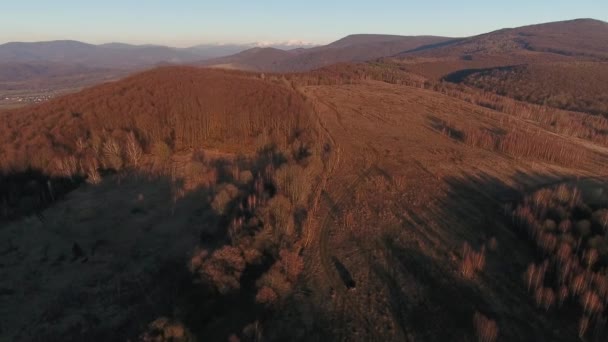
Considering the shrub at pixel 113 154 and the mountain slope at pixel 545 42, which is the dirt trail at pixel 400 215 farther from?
the mountain slope at pixel 545 42

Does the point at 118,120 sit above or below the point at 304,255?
above

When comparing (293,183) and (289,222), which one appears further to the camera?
(293,183)

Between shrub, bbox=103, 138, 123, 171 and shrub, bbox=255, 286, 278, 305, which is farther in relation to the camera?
shrub, bbox=103, 138, 123, 171

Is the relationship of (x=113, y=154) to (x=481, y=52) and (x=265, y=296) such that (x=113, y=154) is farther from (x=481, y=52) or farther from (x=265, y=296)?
(x=481, y=52)

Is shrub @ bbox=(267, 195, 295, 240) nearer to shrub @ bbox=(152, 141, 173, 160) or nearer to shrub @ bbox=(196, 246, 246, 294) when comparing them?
shrub @ bbox=(196, 246, 246, 294)

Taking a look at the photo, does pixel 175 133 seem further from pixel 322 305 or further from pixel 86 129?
pixel 322 305

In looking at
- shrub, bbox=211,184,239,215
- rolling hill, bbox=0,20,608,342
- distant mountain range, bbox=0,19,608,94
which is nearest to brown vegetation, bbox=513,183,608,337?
rolling hill, bbox=0,20,608,342

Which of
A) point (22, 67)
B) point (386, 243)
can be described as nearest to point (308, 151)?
point (386, 243)

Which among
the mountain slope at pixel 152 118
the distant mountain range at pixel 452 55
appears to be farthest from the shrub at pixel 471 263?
the distant mountain range at pixel 452 55

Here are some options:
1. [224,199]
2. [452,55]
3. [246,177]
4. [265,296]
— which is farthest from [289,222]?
[452,55]
